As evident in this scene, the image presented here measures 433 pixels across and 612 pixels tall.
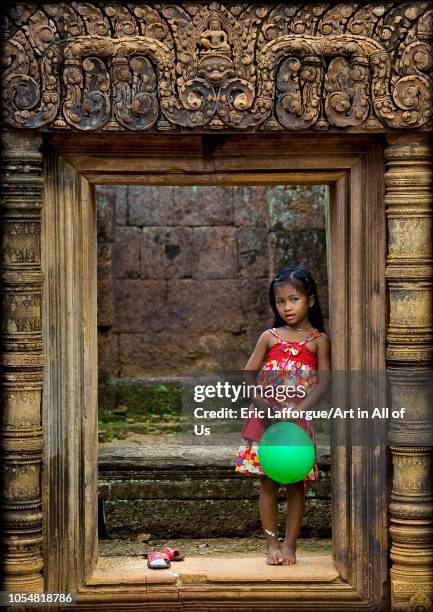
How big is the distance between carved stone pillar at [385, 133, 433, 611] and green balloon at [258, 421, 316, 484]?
501mm

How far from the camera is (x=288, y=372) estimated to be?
6543 mm

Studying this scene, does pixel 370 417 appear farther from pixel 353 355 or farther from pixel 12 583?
pixel 12 583

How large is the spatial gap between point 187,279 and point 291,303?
3711mm

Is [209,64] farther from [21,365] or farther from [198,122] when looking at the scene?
[21,365]

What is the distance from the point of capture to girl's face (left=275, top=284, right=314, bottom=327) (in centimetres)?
657

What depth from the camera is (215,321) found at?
1020cm

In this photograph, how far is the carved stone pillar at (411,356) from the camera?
594 centimetres

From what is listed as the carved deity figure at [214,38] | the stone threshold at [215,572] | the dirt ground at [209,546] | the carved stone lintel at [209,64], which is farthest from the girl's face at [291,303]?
the dirt ground at [209,546]

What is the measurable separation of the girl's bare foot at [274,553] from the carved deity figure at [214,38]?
2.54 metres

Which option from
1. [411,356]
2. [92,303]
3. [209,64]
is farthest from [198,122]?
[411,356]

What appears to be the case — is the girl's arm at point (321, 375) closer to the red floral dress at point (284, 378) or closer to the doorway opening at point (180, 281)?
the red floral dress at point (284, 378)

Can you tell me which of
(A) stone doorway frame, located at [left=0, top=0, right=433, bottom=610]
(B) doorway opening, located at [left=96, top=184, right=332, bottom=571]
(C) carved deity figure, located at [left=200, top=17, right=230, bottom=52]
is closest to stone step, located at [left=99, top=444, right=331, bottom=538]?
(B) doorway opening, located at [left=96, top=184, right=332, bottom=571]

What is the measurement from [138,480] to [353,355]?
234 centimetres

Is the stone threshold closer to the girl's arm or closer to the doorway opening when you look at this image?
the girl's arm
